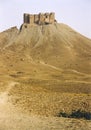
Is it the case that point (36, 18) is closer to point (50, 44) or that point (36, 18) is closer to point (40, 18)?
point (40, 18)

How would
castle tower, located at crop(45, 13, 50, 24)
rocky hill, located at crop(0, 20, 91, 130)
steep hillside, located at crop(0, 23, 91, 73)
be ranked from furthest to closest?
castle tower, located at crop(45, 13, 50, 24), steep hillside, located at crop(0, 23, 91, 73), rocky hill, located at crop(0, 20, 91, 130)

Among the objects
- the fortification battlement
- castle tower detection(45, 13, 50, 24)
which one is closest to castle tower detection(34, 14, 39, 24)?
the fortification battlement

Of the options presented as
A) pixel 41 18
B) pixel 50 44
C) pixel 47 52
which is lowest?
pixel 47 52

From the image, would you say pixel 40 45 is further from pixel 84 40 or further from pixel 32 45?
pixel 84 40

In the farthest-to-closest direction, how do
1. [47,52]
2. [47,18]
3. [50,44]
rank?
[47,18], [50,44], [47,52]

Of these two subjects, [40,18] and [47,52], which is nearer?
[47,52]

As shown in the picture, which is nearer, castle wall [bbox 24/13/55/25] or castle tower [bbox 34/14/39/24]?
castle wall [bbox 24/13/55/25]

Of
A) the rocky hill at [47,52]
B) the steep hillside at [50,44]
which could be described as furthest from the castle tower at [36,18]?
the steep hillside at [50,44]

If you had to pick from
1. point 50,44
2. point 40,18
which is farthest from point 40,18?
point 50,44

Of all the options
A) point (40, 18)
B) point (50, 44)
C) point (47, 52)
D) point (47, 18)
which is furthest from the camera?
point (47, 18)

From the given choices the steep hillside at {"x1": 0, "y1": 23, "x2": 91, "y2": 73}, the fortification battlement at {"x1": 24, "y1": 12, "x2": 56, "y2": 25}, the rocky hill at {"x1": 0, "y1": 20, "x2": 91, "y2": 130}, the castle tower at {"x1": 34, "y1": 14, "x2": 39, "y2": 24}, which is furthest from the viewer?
the castle tower at {"x1": 34, "y1": 14, "x2": 39, "y2": 24}

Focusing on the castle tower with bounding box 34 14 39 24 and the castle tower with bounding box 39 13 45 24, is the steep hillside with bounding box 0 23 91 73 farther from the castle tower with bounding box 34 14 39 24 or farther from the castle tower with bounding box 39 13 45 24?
the castle tower with bounding box 34 14 39 24

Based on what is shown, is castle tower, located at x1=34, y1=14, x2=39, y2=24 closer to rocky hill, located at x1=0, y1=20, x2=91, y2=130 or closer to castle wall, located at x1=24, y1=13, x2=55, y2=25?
castle wall, located at x1=24, y1=13, x2=55, y2=25

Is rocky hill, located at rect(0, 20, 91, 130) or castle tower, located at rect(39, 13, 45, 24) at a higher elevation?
castle tower, located at rect(39, 13, 45, 24)
